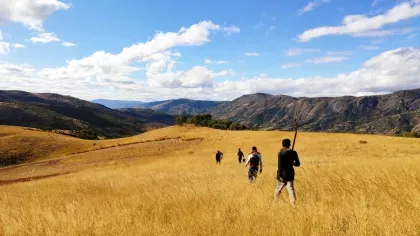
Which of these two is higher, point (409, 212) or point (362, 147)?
point (409, 212)

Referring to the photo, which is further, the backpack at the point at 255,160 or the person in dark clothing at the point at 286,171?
the backpack at the point at 255,160

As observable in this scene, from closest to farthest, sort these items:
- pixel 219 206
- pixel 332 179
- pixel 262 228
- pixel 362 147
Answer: pixel 262 228 → pixel 219 206 → pixel 332 179 → pixel 362 147

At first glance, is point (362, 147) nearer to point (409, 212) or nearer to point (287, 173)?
point (287, 173)

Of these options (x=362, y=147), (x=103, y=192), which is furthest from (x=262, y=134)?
(x=103, y=192)

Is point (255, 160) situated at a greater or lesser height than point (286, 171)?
lesser

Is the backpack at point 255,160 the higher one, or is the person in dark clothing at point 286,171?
the person in dark clothing at point 286,171

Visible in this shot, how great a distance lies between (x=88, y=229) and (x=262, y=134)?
212ft

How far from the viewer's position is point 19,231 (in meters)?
5.80

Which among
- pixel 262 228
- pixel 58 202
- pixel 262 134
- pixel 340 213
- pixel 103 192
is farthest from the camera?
pixel 262 134

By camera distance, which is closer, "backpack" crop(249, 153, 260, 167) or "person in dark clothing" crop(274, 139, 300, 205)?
"person in dark clothing" crop(274, 139, 300, 205)

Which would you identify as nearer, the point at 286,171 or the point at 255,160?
the point at 286,171

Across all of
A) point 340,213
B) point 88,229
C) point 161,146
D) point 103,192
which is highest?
point 340,213

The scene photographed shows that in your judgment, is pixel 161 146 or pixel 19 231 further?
pixel 161 146

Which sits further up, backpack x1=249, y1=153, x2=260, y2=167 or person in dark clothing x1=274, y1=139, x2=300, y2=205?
person in dark clothing x1=274, y1=139, x2=300, y2=205
